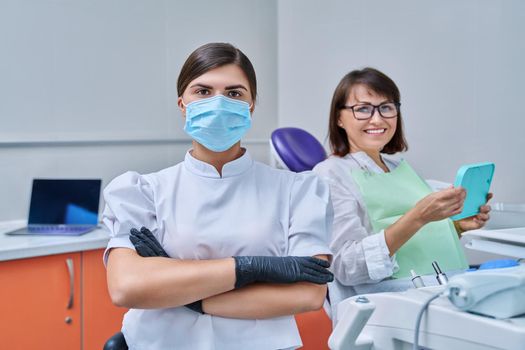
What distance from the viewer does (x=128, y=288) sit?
3.40 ft

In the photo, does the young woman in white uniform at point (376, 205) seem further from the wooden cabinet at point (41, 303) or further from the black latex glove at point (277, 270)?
the wooden cabinet at point (41, 303)

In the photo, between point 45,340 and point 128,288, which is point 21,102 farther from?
point 128,288

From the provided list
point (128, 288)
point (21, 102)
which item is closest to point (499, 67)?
point (128, 288)

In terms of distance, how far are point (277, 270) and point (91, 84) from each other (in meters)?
1.75

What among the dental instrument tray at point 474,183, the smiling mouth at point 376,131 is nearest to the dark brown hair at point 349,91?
the smiling mouth at point 376,131

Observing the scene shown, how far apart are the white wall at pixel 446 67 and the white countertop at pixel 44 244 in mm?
1552

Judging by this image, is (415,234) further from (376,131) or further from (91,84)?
(91,84)

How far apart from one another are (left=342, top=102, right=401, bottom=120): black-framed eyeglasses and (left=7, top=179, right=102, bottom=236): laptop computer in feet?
3.92

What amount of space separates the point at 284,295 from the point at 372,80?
0.99 metres

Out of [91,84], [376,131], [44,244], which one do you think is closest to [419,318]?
[376,131]

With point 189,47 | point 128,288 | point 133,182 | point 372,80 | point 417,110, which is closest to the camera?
point 128,288

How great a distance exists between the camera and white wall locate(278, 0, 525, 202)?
89.7 inches

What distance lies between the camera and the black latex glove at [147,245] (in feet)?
3.62

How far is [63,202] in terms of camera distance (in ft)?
7.29
